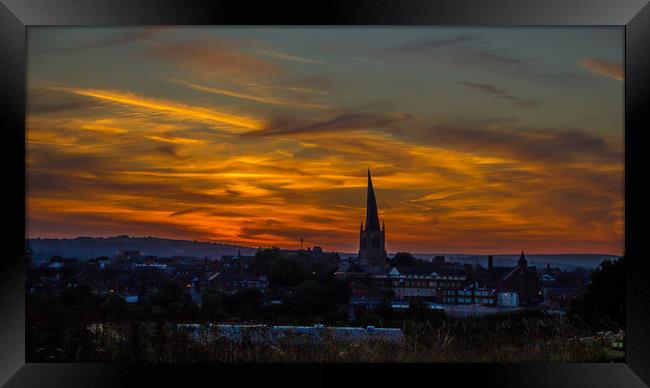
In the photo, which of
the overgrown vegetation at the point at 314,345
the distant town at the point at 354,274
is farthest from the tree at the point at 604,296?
the distant town at the point at 354,274

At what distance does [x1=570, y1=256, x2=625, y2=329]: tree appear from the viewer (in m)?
6.73

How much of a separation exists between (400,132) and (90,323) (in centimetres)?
353

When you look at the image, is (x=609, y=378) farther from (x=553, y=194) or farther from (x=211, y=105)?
(x=211, y=105)

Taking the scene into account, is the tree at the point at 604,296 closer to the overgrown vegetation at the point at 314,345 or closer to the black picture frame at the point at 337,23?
the overgrown vegetation at the point at 314,345

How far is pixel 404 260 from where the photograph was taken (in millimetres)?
8711

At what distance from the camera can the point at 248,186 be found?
7555mm

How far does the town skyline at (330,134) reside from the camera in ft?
22.9

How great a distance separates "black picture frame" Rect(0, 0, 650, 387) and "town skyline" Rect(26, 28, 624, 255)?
200cm

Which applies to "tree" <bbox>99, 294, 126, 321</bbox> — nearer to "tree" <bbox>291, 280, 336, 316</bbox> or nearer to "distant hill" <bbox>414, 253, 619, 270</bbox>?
"tree" <bbox>291, 280, 336, 316</bbox>

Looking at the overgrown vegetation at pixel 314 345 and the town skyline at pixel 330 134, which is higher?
the town skyline at pixel 330 134

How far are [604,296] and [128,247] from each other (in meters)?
4.76

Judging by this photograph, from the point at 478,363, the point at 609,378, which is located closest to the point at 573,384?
the point at 609,378

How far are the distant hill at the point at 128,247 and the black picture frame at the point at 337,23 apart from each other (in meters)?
2.33

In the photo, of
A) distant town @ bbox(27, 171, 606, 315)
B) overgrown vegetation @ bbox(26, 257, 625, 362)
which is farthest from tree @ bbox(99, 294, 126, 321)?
distant town @ bbox(27, 171, 606, 315)
